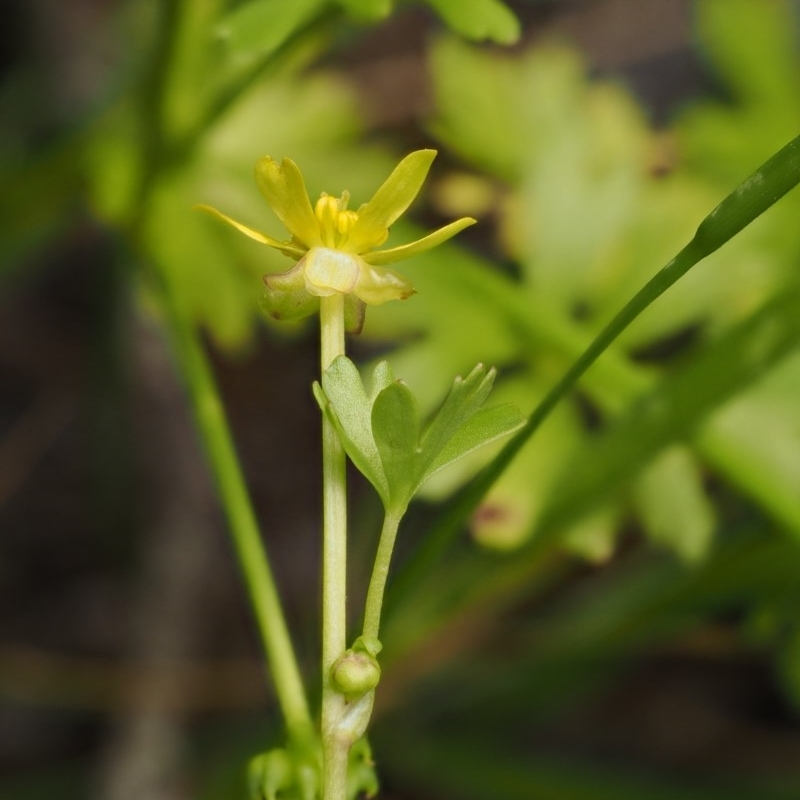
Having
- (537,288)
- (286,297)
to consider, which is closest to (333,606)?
(286,297)

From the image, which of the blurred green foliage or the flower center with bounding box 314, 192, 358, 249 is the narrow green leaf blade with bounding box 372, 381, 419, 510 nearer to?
the flower center with bounding box 314, 192, 358, 249

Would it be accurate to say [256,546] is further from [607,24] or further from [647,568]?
[607,24]

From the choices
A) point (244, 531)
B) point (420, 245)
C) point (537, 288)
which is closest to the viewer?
point (420, 245)

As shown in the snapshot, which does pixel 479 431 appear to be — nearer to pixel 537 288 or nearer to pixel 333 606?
pixel 333 606

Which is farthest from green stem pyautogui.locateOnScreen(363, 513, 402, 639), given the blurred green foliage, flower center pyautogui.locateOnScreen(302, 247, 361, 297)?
the blurred green foliage

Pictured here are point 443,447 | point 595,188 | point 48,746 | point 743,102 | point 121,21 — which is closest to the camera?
point 443,447

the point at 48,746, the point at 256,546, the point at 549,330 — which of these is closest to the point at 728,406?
the point at 549,330
